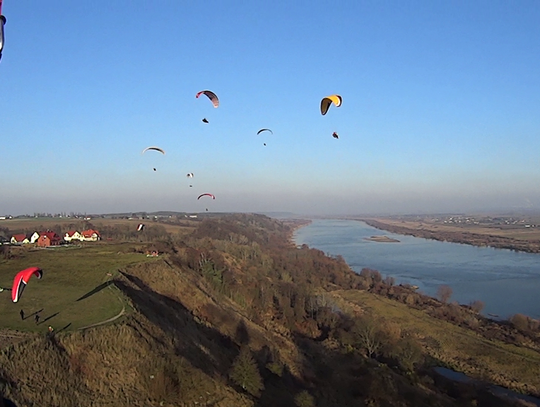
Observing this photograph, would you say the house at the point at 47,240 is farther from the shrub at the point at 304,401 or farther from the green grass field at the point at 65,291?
the shrub at the point at 304,401

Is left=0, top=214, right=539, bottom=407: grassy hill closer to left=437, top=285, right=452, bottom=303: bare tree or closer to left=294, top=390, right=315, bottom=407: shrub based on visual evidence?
left=294, top=390, right=315, bottom=407: shrub

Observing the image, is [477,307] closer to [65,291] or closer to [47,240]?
[65,291]

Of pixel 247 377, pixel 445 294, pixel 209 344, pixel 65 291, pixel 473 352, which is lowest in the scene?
pixel 473 352

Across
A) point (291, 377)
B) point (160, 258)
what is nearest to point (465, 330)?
point (291, 377)

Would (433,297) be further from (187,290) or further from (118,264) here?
(118,264)

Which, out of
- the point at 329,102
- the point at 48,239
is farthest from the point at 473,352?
the point at 48,239

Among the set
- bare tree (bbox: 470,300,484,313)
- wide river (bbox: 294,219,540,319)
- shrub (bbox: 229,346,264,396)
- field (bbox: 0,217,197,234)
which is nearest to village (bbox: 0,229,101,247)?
field (bbox: 0,217,197,234)
